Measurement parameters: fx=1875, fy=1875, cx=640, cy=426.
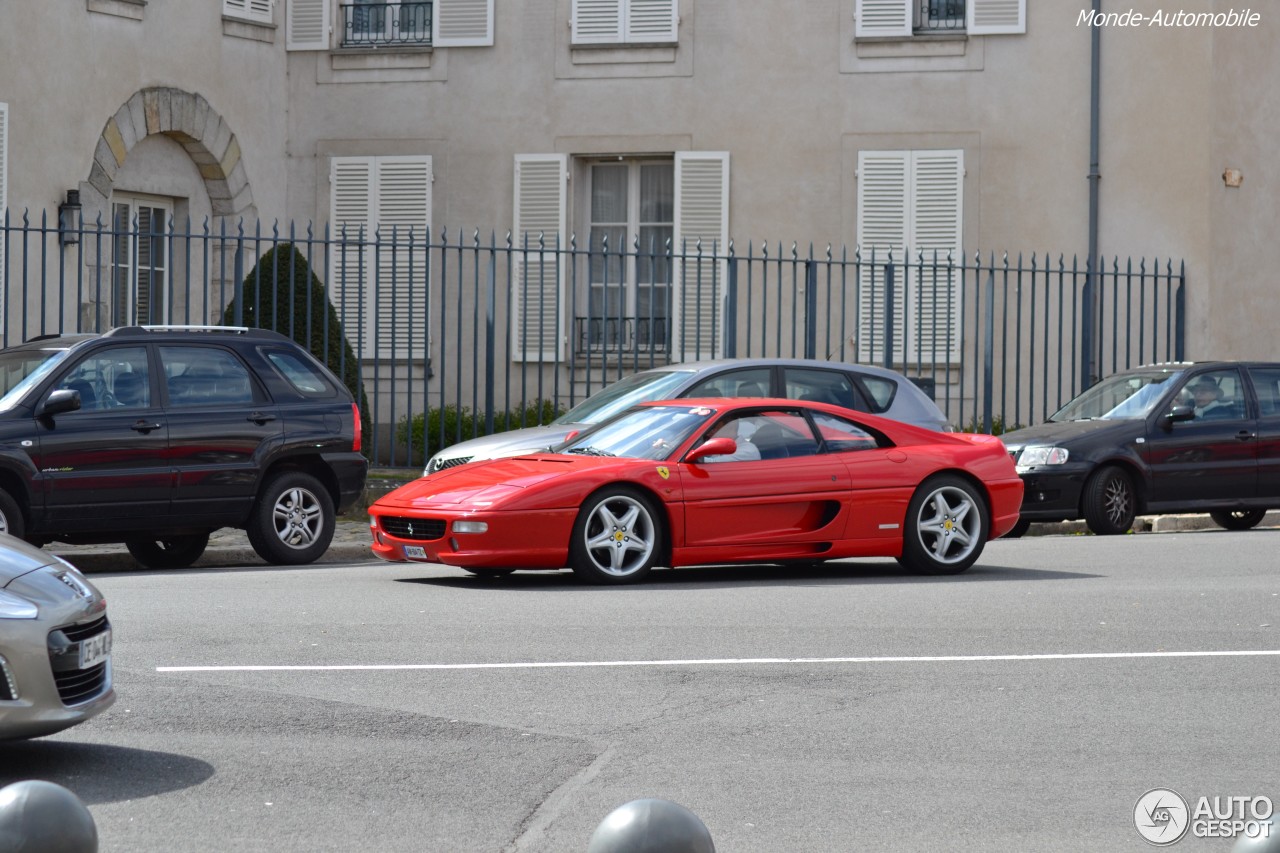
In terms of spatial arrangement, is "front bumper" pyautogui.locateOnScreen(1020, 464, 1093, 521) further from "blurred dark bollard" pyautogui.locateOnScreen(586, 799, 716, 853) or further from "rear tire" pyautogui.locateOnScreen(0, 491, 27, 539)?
"blurred dark bollard" pyautogui.locateOnScreen(586, 799, 716, 853)

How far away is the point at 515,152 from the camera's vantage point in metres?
23.1

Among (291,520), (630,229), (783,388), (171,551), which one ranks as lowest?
(171,551)

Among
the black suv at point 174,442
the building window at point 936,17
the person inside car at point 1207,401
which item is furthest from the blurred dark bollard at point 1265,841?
the building window at point 936,17

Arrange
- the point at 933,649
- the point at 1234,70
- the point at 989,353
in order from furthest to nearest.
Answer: the point at 1234,70 < the point at 989,353 < the point at 933,649

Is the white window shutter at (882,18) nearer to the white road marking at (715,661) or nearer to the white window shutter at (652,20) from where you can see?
the white window shutter at (652,20)

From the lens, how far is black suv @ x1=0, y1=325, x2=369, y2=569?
12344mm

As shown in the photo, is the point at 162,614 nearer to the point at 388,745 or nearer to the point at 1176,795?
the point at 388,745

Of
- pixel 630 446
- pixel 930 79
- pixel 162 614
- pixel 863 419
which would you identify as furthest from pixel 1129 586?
pixel 930 79

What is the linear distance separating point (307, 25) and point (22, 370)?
37.7 ft

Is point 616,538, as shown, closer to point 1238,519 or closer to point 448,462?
point 448,462

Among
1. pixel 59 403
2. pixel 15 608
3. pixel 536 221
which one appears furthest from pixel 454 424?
pixel 15 608

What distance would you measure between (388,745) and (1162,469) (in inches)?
445

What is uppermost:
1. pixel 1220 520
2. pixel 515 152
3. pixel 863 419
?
pixel 515 152

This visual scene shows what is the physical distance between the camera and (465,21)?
75.9 feet
